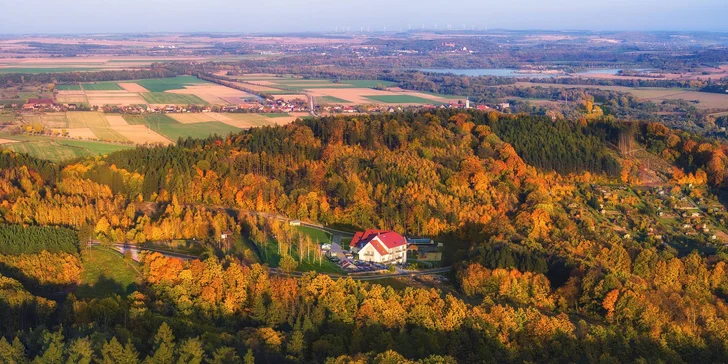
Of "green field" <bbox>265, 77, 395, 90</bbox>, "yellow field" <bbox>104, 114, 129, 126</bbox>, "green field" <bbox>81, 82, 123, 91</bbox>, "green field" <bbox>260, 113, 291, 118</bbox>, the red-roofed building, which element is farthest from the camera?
"green field" <bbox>265, 77, 395, 90</bbox>

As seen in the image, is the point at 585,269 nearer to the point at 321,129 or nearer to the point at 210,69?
the point at 321,129

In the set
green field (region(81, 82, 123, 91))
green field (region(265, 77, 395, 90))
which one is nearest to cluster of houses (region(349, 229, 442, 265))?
green field (region(81, 82, 123, 91))

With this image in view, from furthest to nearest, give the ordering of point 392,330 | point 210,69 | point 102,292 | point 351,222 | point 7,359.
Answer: point 210,69 → point 351,222 → point 102,292 → point 392,330 → point 7,359

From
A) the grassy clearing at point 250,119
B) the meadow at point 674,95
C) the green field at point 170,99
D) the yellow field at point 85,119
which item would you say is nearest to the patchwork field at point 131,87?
the green field at point 170,99

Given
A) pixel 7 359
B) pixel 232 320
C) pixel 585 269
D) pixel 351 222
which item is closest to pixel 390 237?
pixel 351 222

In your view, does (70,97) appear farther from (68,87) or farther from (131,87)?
(131,87)

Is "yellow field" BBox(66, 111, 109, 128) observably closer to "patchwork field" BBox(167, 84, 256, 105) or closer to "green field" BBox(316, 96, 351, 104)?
"patchwork field" BBox(167, 84, 256, 105)

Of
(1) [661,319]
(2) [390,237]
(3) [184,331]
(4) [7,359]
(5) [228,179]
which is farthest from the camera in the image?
(5) [228,179]
